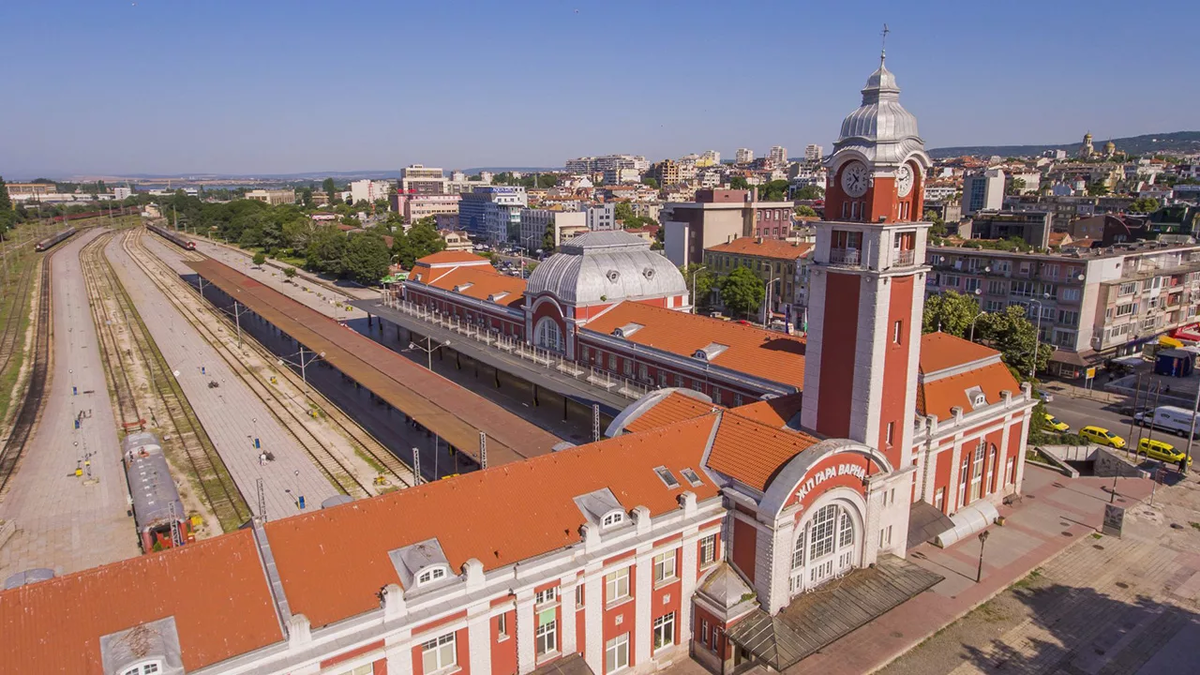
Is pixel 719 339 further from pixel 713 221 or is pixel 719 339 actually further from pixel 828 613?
pixel 713 221

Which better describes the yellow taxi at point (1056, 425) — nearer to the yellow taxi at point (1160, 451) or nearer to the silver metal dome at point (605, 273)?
the yellow taxi at point (1160, 451)

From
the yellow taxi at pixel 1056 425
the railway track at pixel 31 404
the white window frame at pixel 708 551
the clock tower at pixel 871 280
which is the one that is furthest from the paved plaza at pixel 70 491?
the yellow taxi at pixel 1056 425

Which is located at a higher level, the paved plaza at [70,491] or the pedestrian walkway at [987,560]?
the pedestrian walkway at [987,560]

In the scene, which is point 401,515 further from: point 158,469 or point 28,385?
point 28,385

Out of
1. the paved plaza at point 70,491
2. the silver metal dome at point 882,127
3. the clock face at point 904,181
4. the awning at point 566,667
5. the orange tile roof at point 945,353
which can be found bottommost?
the paved plaza at point 70,491

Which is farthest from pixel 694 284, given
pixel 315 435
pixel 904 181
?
pixel 904 181
